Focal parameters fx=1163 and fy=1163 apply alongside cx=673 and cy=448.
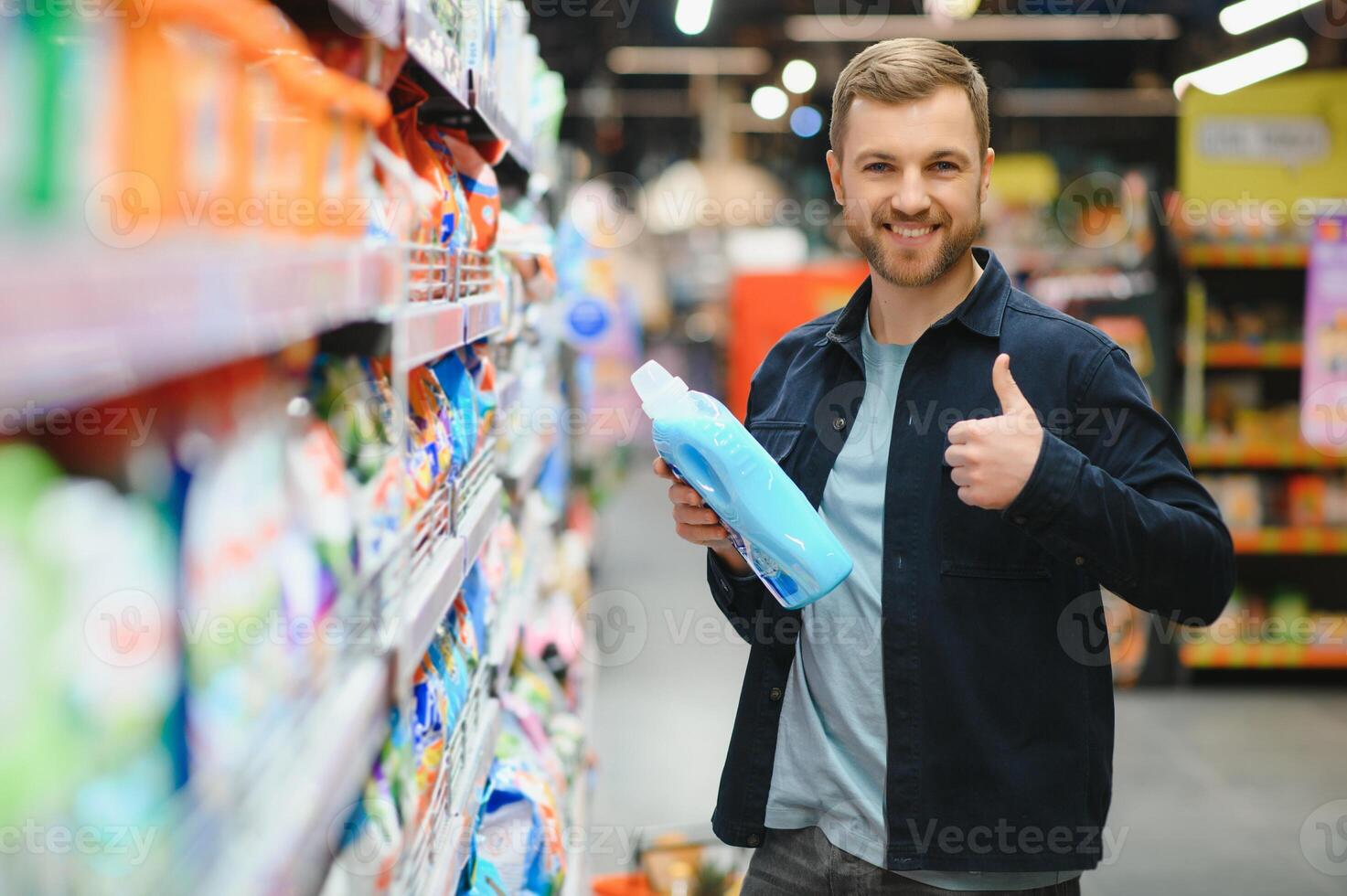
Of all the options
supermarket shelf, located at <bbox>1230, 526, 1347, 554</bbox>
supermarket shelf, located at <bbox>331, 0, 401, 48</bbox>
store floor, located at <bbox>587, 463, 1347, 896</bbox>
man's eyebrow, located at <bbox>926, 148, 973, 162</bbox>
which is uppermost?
supermarket shelf, located at <bbox>331, 0, 401, 48</bbox>

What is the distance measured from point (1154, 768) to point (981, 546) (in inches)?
130

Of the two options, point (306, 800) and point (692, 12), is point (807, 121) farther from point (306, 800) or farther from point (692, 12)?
point (306, 800)

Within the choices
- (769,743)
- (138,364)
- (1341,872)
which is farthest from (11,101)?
(1341,872)

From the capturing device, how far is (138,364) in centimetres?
54

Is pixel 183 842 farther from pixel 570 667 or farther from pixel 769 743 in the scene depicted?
pixel 570 667

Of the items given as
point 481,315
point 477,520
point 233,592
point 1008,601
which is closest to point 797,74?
point 481,315

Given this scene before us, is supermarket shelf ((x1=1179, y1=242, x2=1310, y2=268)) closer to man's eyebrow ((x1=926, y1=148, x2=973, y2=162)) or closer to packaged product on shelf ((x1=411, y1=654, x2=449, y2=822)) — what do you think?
man's eyebrow ((x1=926, y1=148, x2=973, y2=162))

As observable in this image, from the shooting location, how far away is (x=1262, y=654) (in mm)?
5273

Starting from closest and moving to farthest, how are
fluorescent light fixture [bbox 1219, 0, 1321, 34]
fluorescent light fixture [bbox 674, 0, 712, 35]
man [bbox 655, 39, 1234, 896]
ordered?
man [bbox 655, 39, 1234, 896]
fluorescent light fixture [bbox 674, 0, 712, 35]
fluorescent light fixture [bbox 1219, 0, 1321, 34]

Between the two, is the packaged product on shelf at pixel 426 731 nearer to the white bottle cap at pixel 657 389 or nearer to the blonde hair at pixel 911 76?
the white bottle cap at pixel 657 389

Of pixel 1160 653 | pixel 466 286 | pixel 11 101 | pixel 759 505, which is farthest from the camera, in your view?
pixel 1160 653

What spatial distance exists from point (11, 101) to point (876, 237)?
1.25 m

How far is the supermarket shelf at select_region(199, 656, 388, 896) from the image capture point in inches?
28.2

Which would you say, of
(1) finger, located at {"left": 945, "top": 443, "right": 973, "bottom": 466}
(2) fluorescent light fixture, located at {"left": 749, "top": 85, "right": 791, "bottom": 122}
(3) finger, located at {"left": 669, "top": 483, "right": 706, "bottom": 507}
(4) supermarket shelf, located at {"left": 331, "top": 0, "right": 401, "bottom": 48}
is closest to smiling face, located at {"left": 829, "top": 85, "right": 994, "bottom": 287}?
(1) finger, located at {"left": 945, "top": 443, "right": 973, "bottom": 466}
